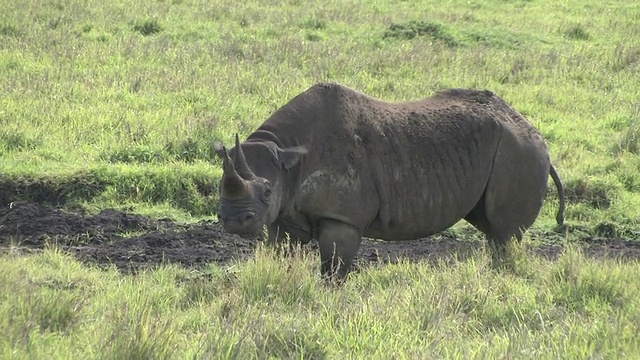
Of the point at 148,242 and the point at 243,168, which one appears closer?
the point at 243,168

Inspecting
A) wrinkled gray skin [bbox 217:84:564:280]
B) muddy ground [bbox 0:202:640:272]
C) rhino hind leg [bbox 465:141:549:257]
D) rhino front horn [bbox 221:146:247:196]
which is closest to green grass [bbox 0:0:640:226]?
muddy ground [bbox 0:202:640:272]

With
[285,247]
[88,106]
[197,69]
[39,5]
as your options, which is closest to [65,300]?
[285,247]

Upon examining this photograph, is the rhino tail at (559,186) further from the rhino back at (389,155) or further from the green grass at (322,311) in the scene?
the green grass at (322,311)

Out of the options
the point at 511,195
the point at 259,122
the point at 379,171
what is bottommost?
the point at 259,122

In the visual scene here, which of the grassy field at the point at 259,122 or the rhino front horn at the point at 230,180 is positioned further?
the rhino front horn at the point at 230,180

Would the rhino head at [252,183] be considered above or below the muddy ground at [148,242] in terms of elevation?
above

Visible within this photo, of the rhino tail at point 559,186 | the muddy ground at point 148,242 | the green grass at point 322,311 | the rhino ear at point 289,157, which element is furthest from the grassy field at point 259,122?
the rhino tail at point 559,186

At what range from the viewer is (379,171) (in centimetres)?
775

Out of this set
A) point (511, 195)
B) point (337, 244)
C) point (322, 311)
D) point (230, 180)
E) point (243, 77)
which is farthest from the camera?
point (243, 77)

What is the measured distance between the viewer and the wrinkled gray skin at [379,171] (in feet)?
23.4

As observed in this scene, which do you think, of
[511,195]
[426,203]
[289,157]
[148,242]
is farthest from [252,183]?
[148,242]

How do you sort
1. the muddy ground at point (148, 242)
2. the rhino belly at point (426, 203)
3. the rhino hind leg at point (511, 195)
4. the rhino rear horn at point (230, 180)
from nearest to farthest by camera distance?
the rhino rear horn at point (230, 180) < the rhino belly at point (426, 203) < the rhino hind leg at point (511, 195) < the muddy ground at point (148, 242)

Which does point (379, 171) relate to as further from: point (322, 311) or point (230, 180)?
point (322, 311)

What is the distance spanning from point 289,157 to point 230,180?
27.6 inches
